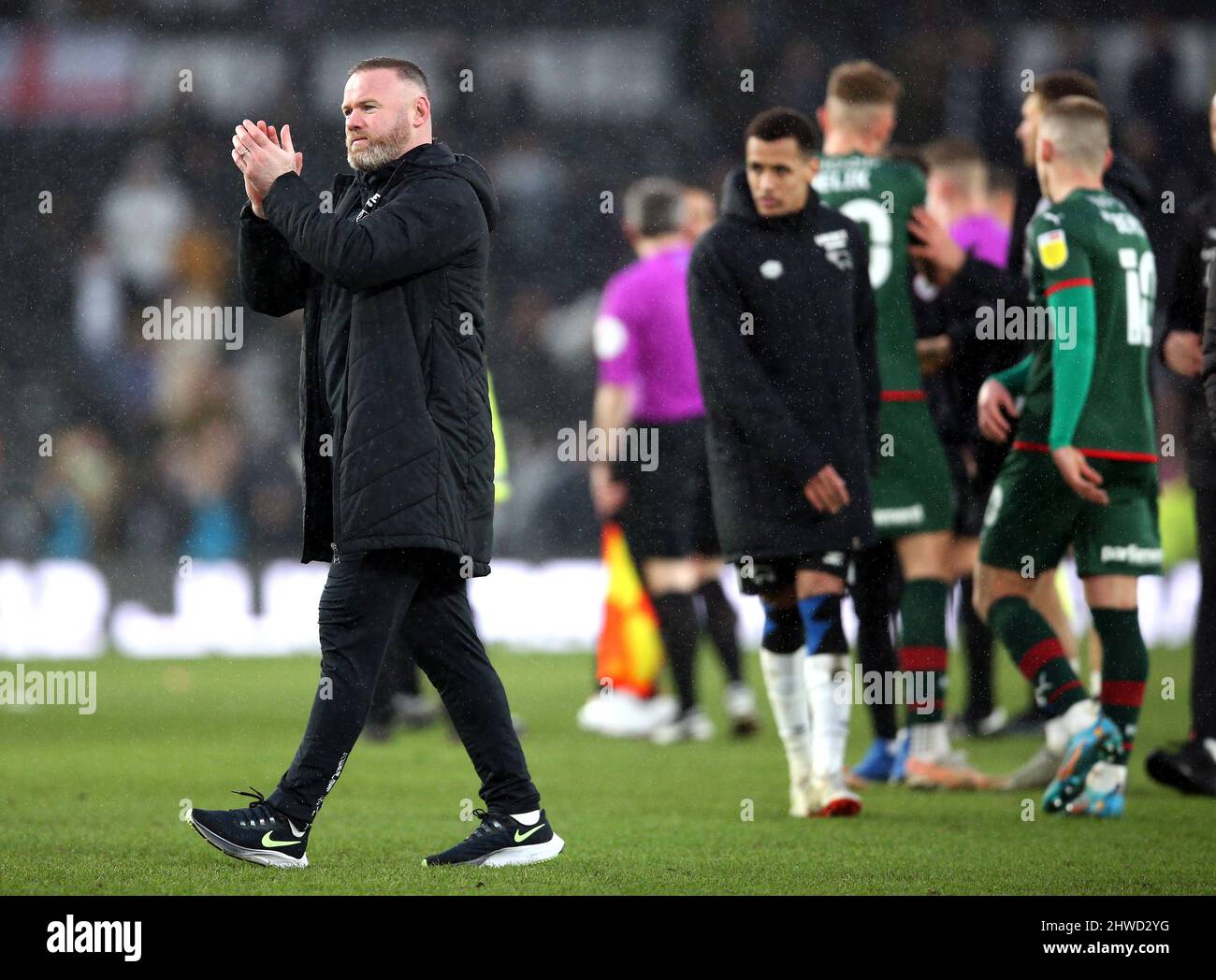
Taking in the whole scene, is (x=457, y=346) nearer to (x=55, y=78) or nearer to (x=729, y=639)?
(x=729, y=639)

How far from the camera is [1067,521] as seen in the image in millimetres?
5277

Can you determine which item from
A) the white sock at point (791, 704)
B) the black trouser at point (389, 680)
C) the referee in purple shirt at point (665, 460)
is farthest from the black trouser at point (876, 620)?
the black trouser at point (389, 680)

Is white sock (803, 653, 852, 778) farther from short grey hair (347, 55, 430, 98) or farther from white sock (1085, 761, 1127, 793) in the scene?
short grey hair (347, 55, 430, 98)

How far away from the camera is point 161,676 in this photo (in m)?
9.78

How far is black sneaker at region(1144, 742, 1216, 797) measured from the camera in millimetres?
5613

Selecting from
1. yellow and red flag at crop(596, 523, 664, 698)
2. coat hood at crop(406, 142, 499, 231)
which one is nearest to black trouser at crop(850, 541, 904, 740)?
yellow and red flag at crop(596, 523, 664, 698)

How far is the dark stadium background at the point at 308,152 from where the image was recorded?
12352 millimetres

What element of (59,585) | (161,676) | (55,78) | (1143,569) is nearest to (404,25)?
(55,78)

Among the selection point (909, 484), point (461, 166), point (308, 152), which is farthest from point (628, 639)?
point (308, 152)

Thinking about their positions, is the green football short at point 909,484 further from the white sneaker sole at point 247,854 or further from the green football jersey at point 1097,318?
the white sneaker sole at point 247,854

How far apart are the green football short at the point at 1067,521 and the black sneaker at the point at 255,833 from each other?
7.70ft

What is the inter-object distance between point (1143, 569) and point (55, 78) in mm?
11636

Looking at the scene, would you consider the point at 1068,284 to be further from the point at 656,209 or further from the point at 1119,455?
the point at 656,209

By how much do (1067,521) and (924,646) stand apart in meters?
0.75
